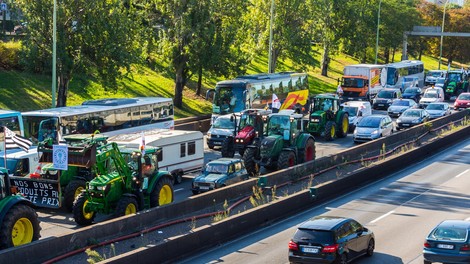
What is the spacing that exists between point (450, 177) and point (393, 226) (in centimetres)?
1118

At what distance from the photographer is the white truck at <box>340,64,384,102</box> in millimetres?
66844

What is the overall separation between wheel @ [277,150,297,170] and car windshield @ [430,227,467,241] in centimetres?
1438

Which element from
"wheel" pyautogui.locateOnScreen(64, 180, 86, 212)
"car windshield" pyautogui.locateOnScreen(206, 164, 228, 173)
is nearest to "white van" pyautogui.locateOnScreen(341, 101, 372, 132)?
"car windshield" pyautogui.locateOnScreen(206, 164, 228, 173)

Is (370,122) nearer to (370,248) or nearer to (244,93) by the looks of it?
(244,93)

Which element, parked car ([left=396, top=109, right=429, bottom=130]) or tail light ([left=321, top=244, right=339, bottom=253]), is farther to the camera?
parked car ([left=396, top=109, right=429, bottom=130])

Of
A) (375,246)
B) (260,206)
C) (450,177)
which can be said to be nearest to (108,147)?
(260,206)

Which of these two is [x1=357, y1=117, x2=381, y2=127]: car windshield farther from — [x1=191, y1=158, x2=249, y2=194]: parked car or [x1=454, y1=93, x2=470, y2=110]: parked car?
[x1=454, y1=93, x2=470, y2=110]: parked car

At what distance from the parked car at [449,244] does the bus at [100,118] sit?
16633 mm

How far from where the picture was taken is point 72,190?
26.8 metres

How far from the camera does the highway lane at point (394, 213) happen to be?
22.5m

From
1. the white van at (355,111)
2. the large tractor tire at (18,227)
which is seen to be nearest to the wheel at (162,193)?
the large tractor tire at (18,227)

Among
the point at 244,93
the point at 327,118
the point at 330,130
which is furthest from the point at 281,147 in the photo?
the point at 244,93

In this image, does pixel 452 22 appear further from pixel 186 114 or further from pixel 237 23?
pixel 186 114

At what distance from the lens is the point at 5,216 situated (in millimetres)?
20438
